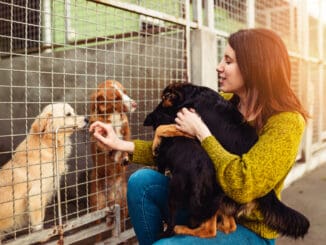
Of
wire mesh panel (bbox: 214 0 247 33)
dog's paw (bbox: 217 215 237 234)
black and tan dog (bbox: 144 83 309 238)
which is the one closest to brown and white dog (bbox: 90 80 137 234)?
black and tan dog (bbox: 144 83 309 238)

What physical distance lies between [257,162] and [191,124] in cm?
34

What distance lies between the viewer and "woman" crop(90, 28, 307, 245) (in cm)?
151

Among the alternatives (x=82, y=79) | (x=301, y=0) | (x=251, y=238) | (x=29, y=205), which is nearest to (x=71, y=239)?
(x=29, y=205)

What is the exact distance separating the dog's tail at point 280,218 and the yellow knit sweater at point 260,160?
44mm

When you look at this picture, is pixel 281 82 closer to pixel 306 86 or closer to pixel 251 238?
pixel 251 238

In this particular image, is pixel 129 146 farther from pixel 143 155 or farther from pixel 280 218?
pixel 280 218

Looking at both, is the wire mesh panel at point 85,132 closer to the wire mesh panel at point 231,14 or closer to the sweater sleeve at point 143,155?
the sweater sleeve at point 143,155

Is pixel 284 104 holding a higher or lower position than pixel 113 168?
higher

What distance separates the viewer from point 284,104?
5.52 feet

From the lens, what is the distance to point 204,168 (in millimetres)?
1534

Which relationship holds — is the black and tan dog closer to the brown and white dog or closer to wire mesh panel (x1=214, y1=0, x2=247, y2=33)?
the brown and white dog

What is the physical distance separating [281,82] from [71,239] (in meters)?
1.71

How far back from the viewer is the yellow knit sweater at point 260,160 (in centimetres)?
149

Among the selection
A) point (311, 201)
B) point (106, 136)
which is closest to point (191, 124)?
point (106, 136)
